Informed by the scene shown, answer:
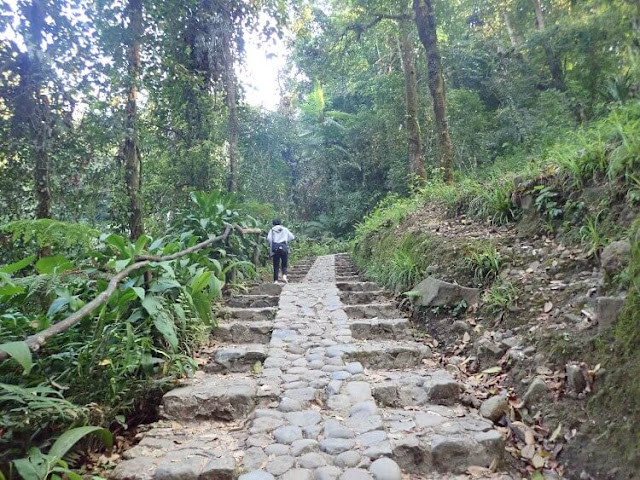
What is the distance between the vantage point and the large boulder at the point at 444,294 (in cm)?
387

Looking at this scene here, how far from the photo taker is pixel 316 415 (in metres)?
2.69

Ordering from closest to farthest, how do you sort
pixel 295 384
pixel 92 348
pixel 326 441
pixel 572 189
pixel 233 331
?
pixel 326 441
pixel 92 348
pixel 295 384
pixel 572 189
pixel 233 331

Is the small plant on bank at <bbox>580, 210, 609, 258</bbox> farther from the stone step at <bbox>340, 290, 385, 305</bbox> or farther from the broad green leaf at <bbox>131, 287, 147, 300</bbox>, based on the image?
the broad green leaf at <bbox>131, 287, 147, 300</bbox>

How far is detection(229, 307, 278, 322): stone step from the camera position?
15.6ft

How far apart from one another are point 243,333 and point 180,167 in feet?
18.4


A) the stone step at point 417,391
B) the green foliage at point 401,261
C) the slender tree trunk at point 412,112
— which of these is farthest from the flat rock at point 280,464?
the slender tree trunk at point 412,112

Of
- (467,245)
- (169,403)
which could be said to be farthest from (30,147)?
(467,245)

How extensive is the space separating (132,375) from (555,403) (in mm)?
2730

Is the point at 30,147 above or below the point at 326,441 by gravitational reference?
above

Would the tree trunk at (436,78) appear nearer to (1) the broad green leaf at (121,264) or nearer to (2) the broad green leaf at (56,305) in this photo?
(1) the broad green leaf at (121,264)

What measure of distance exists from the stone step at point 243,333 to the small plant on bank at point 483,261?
2.17 metres

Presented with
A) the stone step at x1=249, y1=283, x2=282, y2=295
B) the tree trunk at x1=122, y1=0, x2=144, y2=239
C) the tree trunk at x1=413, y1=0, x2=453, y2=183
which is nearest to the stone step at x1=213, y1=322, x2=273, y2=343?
the stone step at x1=249, y1=283, x2=282, y2=295

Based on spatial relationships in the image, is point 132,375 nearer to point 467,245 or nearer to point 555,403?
point 555,403

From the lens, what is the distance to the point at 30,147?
459 centimetres
